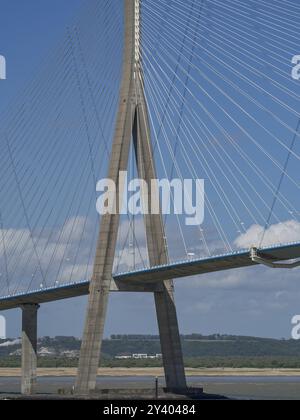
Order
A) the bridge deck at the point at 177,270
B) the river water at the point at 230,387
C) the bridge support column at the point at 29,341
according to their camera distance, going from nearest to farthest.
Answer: the bridge deck at the point at 177,270 < the bridge support column at the point at 29,341 < the river water at the point at 230,387

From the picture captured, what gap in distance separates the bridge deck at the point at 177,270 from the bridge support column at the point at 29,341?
230 cm

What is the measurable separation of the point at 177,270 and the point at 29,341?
18.3 metres

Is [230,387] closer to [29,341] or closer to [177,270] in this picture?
[29,341]

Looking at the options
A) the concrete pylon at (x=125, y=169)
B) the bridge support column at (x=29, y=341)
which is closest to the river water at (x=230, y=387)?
the bridge support column at (x=29, y=341)

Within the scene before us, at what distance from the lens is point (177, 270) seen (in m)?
Answer: 47.1

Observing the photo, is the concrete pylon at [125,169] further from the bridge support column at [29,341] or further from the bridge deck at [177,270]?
the bridge support column at [29,341]

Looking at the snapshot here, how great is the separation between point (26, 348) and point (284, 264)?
25.0 m

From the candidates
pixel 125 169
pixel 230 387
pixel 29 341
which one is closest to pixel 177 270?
pixel 125 169

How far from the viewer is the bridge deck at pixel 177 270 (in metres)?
41.2

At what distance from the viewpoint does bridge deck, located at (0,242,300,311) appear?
41.2 metres

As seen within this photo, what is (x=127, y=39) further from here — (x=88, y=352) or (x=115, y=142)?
(x=88, y=352)

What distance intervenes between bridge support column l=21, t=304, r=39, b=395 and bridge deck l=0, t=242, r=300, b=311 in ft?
7.56

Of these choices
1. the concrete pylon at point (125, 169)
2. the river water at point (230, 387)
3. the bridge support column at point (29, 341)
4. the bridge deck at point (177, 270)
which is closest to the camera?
the bridge deck at point (177, 270)
